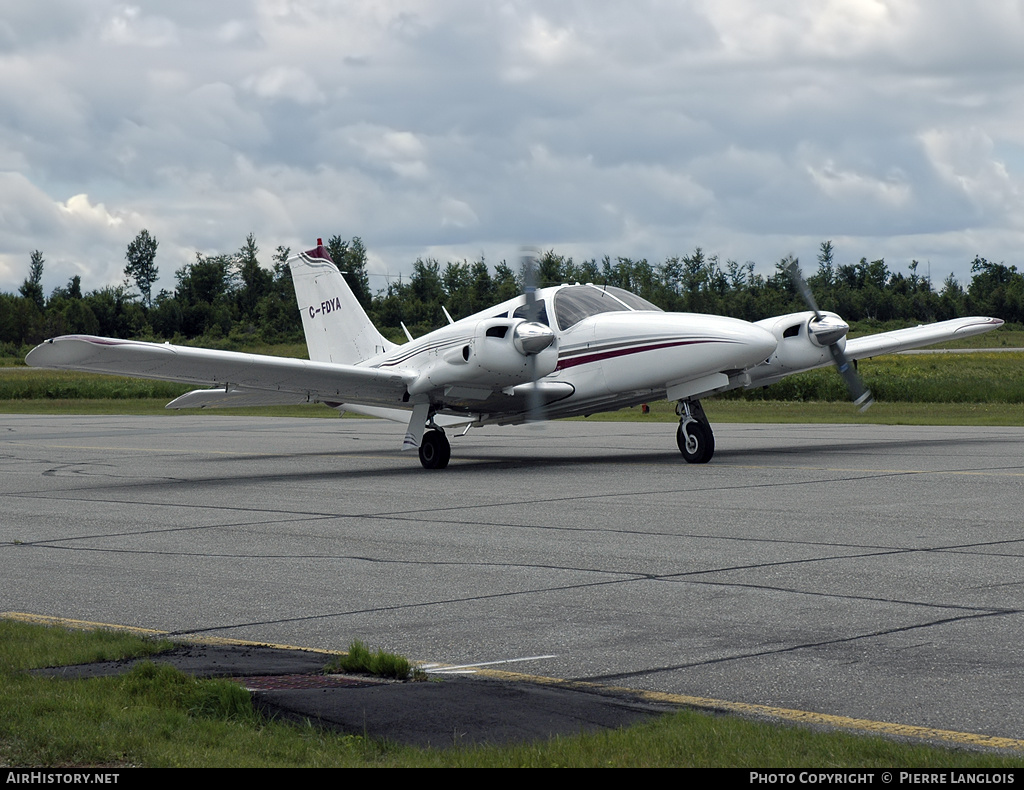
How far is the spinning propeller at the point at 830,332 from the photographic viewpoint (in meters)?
19.4

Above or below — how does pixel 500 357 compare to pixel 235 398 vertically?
above

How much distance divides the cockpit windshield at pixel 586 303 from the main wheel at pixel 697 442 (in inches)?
85.1

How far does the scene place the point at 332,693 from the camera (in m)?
5.52

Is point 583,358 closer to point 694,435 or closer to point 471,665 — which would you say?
point 694,435

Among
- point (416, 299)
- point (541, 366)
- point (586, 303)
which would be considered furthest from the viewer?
point (416, 299)

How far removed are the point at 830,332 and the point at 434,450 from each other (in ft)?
22.3

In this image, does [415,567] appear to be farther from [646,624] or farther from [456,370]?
[456,370]

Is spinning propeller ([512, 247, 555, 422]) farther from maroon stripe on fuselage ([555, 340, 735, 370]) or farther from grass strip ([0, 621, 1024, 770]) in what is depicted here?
grass strip ([0, 621, 1024, 770])

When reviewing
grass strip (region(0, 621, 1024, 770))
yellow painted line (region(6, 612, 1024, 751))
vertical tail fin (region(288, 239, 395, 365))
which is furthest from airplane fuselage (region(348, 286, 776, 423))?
grass strip (region(0, 621, 1024, 770))

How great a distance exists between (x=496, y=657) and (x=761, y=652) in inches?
56.8

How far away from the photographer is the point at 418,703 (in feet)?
17.6

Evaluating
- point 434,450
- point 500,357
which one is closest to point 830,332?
point 500,357

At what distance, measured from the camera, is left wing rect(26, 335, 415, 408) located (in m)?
15.8

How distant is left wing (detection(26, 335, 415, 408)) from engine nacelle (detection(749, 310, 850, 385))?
610 centimetres
